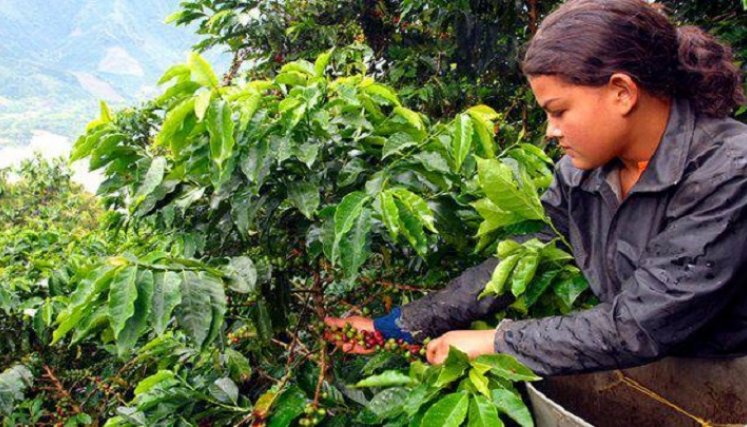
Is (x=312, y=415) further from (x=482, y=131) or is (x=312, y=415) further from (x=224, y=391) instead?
(x=482, y=131)

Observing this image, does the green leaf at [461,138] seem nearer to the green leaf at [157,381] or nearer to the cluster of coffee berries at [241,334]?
the cluster of coffee berries at [241,334]

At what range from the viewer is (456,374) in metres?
1.14

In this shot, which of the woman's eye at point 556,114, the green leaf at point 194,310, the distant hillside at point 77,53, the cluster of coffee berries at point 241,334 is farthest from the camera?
the distant hillside at point 77,53

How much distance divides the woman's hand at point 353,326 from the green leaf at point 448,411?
43 cm

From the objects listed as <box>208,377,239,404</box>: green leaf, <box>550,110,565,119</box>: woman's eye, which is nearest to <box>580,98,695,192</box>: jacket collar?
<box>550,110,565,119</box>: woman's eye

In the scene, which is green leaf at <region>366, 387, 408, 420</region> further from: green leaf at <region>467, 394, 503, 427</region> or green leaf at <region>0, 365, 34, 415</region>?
green leaf at <region>0, 365, 34, 415</region>

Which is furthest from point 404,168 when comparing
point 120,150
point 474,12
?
point 474,12

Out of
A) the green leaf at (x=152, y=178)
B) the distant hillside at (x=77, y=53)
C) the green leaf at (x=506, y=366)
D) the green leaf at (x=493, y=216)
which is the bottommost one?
the distant hillside at (x=77, y=53)

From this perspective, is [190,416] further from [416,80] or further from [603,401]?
[416,80]

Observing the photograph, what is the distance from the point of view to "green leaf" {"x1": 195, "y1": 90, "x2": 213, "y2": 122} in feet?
3.87

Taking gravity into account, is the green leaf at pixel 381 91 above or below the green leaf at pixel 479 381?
above

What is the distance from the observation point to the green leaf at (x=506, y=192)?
1.29m

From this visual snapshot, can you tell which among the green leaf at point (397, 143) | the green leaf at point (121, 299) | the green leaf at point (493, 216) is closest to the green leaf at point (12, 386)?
the green leaf at point (121, 299)

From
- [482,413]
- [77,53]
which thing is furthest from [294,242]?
[77,53]
